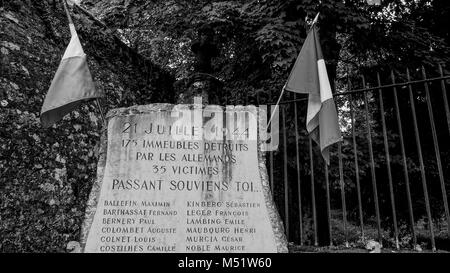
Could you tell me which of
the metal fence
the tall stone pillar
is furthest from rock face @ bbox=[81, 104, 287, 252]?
the metal fence

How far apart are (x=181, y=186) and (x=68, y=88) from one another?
4.69ft

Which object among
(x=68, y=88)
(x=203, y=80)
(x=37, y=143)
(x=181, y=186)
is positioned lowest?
(x=181, y=186)

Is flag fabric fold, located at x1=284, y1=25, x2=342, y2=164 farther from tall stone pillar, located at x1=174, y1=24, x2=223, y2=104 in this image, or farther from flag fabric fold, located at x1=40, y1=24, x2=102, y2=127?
flag fabric fold, located at x1=40, y1=24, x2=102, y2=127

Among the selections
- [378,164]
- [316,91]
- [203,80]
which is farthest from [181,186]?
[378,164]

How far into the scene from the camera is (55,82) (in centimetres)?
336

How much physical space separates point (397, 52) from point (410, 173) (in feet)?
6.80

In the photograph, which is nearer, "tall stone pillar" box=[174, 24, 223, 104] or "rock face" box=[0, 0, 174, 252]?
"rock face" box=[0, 0, 174, 252]

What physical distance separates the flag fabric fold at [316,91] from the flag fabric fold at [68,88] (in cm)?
207

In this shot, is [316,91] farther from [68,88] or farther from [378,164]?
[378,164]

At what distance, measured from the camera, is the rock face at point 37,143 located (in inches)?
128

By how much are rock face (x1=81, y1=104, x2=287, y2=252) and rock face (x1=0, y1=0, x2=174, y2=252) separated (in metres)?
0.61

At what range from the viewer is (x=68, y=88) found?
3381 mm

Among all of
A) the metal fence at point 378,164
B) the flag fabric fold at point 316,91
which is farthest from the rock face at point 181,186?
the metal fence at point 378,164

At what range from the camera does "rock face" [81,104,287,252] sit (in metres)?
3.20
